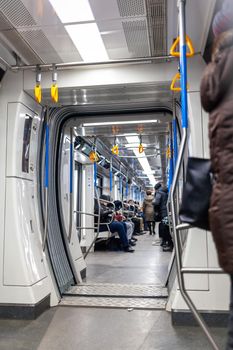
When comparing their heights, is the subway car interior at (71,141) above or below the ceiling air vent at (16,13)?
below

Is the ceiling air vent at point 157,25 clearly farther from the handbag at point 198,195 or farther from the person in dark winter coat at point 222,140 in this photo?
the handbag at point 198,195

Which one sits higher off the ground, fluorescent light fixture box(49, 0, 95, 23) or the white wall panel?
fluorescent light fixture box(49, 0, 95, 23)

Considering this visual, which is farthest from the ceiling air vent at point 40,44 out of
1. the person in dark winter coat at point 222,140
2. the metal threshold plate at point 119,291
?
the metal threshold plate at point 119,291

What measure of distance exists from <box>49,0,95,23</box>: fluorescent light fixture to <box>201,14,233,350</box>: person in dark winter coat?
1.49m

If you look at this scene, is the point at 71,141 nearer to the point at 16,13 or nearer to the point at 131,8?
the point at 16,13

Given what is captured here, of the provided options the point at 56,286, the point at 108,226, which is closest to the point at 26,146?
the point at 56,286

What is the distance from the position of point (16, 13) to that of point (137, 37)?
904 millimetres

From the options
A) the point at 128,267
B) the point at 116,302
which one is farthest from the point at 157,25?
the point at 128,267

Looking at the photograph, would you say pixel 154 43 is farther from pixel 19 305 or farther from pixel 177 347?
pixel 19 305

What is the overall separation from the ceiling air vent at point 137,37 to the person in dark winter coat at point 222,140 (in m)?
1.58

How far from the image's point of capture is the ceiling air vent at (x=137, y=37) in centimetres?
251

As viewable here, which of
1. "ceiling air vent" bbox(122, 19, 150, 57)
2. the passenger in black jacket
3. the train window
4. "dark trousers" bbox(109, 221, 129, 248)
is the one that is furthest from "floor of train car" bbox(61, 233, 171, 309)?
"ceiling air vent" bbox(122, 19, 150, 57)

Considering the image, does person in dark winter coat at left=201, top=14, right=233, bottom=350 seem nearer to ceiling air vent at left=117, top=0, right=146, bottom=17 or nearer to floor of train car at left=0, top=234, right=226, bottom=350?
ceiling air vent at left=117, top=0, right=146, bottom=17

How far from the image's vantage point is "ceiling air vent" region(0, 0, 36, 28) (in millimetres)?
2250
